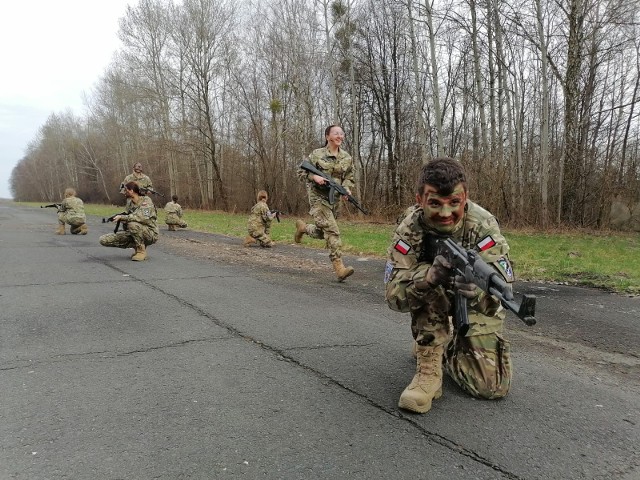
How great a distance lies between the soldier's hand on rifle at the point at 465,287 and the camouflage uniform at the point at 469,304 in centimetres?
28

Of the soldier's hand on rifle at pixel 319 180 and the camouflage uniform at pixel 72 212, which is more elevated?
the soldier's hand on rifle at pixel 319 180

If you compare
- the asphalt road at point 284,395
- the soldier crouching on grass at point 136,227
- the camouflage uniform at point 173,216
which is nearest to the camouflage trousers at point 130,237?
the soldier crouching on grass at point 136,227

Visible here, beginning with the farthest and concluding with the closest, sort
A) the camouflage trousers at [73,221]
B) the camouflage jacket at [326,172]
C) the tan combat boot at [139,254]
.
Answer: the camouflage trousers at [73,221], the tan combat boot at [139,254], the camouflage jacket at [326,172]

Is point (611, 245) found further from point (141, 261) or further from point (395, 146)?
point (395, 146)

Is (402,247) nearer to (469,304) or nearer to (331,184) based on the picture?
(469,304)

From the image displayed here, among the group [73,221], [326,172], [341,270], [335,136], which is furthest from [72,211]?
[341,270]

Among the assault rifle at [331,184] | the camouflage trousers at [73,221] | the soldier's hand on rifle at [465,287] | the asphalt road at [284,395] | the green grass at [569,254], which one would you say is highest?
the assault rifle at [331,184]

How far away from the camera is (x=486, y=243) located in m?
2.69

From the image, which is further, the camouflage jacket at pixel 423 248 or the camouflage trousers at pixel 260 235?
the camouflage trousers at pixel 260 235

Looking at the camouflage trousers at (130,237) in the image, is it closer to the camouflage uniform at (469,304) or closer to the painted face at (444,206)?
the camouflage uniform at (469,304)

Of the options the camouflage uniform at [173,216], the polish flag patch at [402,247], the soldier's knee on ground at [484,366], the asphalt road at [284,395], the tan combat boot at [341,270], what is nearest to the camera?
the asphalt road at [284,395]

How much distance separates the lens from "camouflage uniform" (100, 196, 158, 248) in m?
8.04

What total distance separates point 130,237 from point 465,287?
7326mm

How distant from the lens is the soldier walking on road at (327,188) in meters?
6.30
